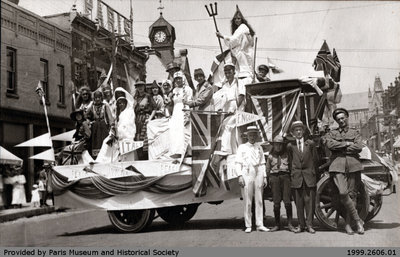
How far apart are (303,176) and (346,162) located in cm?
54

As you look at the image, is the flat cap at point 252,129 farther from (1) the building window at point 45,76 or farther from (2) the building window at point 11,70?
(1) the building window at point 45,76

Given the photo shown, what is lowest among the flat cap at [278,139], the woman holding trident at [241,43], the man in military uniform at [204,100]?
the flat cap at [278,139]

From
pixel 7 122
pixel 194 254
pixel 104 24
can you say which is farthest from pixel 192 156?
pixel 104 24

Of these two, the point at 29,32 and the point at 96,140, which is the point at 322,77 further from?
the point at 29,32

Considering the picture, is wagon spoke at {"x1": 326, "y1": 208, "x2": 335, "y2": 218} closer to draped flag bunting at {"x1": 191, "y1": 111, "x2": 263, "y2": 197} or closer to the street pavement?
the street pavement

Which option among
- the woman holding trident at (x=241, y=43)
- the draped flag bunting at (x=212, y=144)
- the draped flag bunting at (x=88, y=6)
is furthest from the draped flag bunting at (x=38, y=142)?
the draped flag bunting at (x=212, y=144)

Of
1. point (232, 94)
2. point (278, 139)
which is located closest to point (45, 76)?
point (232, 94)

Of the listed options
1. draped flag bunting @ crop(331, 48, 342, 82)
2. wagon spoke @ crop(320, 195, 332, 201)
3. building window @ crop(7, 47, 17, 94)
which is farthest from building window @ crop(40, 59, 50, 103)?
wagon spoke @ crop(320, 195, 332, 201)

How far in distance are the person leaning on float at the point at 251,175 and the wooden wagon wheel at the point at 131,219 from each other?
4.76 ft

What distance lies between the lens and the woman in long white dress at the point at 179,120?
6.55 meters

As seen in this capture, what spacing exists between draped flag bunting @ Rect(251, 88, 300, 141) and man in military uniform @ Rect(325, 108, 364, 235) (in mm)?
612

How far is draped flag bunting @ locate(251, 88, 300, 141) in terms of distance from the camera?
239 inches

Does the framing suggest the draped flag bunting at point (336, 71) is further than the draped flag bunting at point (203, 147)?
Yes

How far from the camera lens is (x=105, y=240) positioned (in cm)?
610
